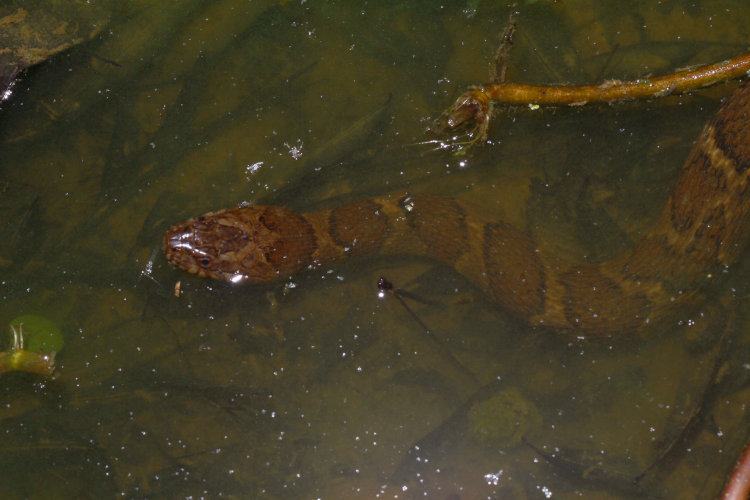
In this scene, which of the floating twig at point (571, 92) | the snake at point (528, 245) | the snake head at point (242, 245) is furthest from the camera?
the snake head at point (242, 245)

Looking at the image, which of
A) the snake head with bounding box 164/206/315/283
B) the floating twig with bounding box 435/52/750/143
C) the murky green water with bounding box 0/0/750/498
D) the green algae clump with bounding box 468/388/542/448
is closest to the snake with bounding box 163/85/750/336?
the snake head with bounding box 164/206/315/283

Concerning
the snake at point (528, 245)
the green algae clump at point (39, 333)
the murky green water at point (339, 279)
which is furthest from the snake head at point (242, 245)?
the green algae clump at point (39, 333)

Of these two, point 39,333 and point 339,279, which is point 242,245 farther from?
point 39,333

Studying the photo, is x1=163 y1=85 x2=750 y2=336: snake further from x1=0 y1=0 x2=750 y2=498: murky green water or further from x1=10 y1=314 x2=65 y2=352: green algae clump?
x1=10 y1=314 x2=65 y2=352: green algae clump

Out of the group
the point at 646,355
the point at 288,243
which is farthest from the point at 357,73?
the point at 646,355

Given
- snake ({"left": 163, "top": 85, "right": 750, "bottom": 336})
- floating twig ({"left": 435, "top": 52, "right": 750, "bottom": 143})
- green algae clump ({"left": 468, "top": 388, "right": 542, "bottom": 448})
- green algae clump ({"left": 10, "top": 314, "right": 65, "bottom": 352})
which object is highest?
floating twig ({"left": 435, "top": 52, "right": 750, "bottom": 143})

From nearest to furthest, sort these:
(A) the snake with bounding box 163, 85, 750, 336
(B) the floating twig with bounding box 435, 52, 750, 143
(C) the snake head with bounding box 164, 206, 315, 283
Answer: (A) the snake with bounding box 163, 85, 750, 336 < (B) the floating twig with bounding box 435, 52, 750, 143 < (C) the snake head with bounding box 164, 206, 315, 283

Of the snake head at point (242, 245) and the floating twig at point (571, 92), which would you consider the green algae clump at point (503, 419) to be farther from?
the floating twig at point (571, 92)
